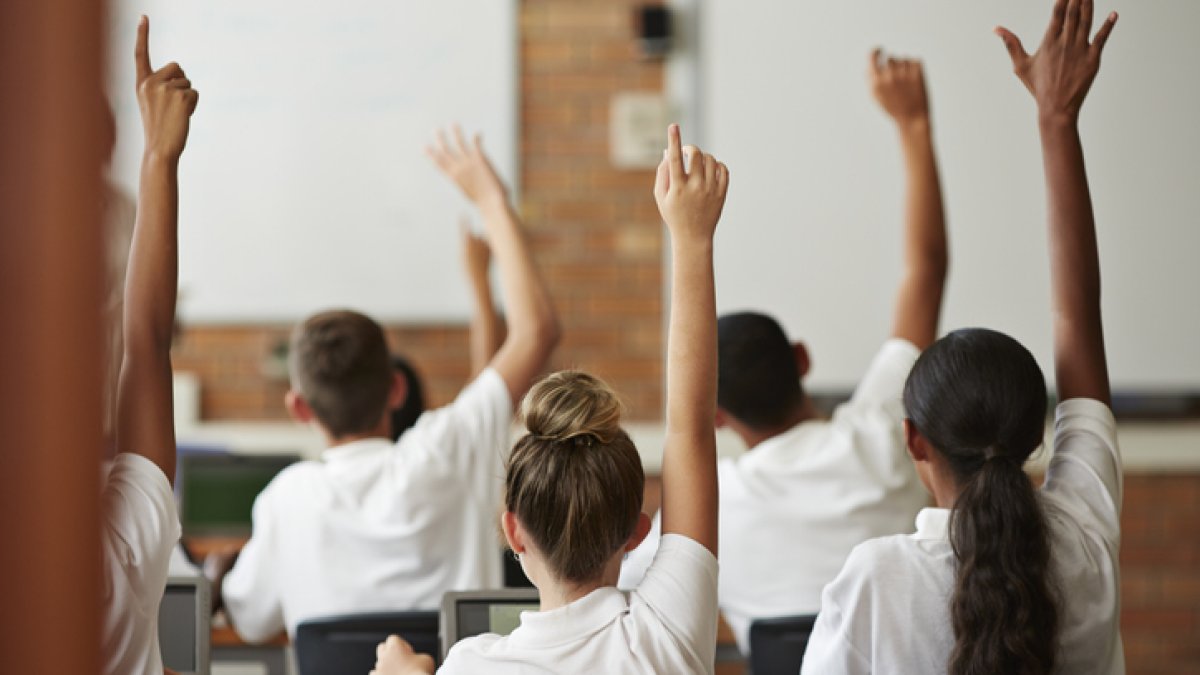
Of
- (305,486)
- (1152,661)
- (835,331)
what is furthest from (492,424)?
(1152,661)

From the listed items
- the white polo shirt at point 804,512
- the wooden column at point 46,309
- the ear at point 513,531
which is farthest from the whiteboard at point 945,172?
the wooden column at point 46,309

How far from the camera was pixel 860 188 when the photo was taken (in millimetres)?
4293

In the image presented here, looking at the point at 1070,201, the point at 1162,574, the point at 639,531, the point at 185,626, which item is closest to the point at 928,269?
the point at 1070,201

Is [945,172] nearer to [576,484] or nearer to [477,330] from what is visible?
[477,330]

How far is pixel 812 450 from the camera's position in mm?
2135

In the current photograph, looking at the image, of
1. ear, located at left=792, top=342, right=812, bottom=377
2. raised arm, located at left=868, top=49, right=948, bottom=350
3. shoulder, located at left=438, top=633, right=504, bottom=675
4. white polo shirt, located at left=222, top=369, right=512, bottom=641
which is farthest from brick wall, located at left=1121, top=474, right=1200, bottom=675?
shoulder, located at left=438, top=633, right=504, bottom=675

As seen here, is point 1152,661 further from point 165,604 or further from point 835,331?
point 165,604

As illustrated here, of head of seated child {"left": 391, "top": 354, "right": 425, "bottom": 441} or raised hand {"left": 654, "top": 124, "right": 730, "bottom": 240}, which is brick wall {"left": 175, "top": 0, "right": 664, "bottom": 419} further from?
raised hand {"left": 654, "top": 124, "right": 730, "bottom": 240}

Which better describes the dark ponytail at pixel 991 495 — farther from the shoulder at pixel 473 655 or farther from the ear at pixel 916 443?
the shoulder at pixel 473 655

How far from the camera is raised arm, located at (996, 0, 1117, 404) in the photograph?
1.59 meters

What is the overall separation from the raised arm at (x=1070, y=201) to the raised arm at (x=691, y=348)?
51cm

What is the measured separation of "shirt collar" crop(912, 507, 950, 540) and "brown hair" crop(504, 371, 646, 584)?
0.39 metres

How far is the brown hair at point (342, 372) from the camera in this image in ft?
7.50

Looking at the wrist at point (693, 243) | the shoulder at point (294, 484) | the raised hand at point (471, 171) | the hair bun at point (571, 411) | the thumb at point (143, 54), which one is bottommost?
the shoulder at point (294, 484)
